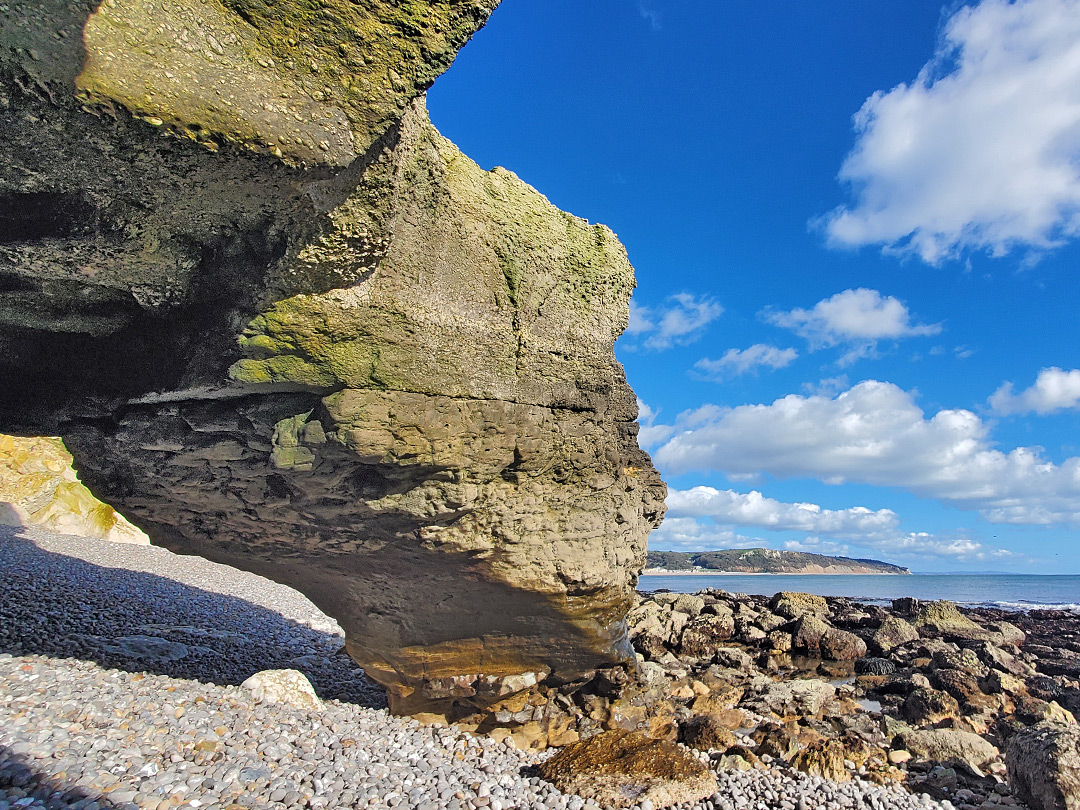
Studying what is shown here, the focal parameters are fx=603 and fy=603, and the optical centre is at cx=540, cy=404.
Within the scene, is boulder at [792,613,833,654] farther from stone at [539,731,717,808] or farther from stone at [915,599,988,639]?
stone at [539,731,717,808]

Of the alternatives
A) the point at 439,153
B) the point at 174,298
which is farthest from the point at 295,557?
the point at 439,153

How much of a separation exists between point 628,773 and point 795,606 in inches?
537

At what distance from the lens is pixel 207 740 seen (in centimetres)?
599

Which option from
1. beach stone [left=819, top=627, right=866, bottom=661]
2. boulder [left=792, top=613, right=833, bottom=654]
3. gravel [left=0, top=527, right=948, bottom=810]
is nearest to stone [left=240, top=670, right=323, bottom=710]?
gravel [left=0, top=527, right=948, bottom=810]

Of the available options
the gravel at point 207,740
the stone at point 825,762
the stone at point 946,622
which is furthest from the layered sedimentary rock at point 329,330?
the stone at point 946,622

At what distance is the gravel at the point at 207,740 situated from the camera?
16.4ft

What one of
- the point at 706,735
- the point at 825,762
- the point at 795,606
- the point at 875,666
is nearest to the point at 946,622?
the point at 795,606

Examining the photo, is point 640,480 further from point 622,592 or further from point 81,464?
point 81,464

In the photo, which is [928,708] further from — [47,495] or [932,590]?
[932,590]

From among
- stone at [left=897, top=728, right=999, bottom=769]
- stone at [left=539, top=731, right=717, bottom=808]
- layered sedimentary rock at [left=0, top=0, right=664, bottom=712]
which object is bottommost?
stone at [left=539, top=731, right=717, bottom=808]

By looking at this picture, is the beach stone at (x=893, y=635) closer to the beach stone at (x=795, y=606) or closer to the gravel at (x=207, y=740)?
the beach stone at (x=795, y=606)

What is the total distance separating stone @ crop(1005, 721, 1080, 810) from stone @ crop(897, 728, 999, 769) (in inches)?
45.8

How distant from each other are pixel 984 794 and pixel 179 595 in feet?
50.4

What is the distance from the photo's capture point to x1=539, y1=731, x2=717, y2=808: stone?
6.29 meters
